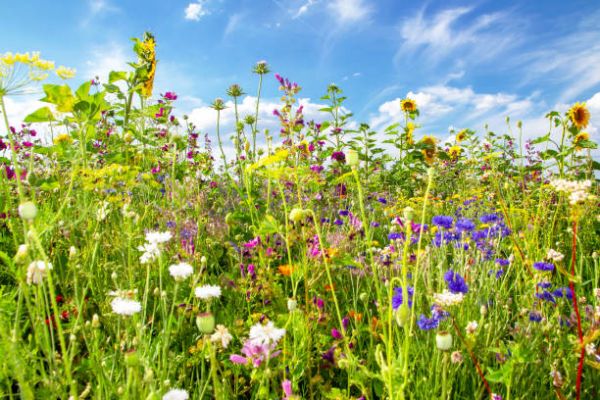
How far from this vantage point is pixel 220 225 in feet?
8.59

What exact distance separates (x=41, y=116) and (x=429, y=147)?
4.26 m

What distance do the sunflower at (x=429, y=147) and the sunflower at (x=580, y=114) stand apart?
5.77 ft

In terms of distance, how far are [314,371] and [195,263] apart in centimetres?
81

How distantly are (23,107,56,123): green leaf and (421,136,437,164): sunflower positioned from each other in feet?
13.8

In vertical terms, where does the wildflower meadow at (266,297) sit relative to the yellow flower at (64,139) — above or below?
below

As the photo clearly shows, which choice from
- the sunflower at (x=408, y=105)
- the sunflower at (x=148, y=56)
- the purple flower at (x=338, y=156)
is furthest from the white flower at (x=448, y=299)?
the sunflower at (x=408, y=105)

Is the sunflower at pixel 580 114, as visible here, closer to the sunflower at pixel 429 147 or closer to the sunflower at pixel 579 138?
the sunflower at pixel 579 138

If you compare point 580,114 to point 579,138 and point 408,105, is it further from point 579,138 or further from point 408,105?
point 408,105

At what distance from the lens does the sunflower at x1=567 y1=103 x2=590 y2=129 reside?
3.44m

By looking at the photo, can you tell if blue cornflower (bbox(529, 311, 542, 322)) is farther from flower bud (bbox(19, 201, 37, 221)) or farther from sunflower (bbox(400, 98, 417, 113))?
sunflower (bbox(400, 98, 417, 113))

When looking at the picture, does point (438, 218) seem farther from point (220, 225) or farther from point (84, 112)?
point (84, 112)

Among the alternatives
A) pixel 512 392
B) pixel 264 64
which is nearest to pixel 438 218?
pixel 512 392

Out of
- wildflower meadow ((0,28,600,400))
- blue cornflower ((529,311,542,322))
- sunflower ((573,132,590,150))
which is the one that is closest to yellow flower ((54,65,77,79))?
wildflower meadow ((0,28,600,400))

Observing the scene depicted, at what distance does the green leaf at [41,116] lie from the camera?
1.86 metres
